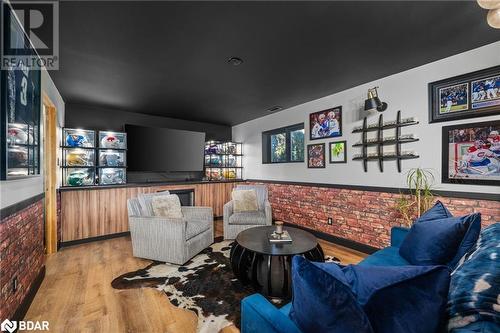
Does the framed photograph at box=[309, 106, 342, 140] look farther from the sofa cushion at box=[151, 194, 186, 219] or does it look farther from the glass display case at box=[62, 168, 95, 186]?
the glass display case at box=[62, 168, 95, 186]

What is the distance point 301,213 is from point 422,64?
9.75 ft

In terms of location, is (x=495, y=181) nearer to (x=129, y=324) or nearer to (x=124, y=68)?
(x=129, y=324)

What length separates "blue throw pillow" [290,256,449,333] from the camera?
0.75 m

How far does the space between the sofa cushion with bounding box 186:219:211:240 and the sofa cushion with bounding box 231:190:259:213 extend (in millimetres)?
671

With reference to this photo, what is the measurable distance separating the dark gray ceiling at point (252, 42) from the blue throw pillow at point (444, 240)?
1.71 meters

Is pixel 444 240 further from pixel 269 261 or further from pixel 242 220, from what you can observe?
pixel 242 220

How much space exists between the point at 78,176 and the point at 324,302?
476 centimetres

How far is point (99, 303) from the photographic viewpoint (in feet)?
6.97

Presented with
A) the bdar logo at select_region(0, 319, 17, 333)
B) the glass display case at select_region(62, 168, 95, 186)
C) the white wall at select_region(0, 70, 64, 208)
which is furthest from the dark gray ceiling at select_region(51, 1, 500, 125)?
the bdar logo at select_region(0, 319, 17, 333)

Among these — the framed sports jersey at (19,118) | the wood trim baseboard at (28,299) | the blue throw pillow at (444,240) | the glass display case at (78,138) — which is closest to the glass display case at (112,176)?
the glass display case at (78,138)

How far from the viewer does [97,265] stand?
297cm

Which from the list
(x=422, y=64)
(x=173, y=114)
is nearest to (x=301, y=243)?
(x=422, y=64)

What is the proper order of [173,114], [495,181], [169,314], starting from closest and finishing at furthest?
[169,314]
[495,181]
[173,114]

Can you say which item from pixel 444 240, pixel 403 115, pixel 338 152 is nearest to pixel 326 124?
pixel 338 152
